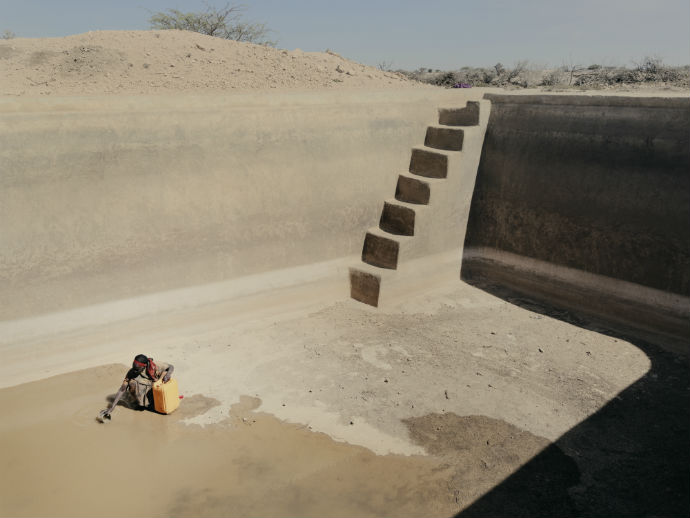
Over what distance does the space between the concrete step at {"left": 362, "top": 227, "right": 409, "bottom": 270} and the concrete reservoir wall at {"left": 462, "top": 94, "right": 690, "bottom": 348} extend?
153 cm

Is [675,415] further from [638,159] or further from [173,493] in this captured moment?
[173,493]

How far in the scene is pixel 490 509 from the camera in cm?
450

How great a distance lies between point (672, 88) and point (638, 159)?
5.02 m

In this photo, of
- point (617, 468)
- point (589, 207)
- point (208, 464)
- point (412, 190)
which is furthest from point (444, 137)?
point (208, 464)

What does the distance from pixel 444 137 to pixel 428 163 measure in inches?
19.1

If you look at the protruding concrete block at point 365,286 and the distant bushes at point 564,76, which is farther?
the distant bushes at point 564,76

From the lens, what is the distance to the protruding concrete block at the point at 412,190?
8455mm

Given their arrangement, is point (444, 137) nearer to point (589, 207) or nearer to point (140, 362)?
point (589, 207)

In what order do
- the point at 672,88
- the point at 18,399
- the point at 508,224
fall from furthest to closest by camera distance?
the point at 672,88
the point at 508,224
the point at 18,399

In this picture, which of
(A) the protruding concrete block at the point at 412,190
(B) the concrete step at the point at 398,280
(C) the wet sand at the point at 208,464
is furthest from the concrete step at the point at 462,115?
(C) the wet sand at the point at 208,464

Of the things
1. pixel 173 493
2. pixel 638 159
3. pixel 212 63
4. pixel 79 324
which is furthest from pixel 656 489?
pixel 212 63

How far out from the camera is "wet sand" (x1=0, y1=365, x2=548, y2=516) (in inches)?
177

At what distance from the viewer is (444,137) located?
29.0ft

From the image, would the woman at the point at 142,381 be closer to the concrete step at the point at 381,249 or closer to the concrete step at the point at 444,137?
the concrete step at the point at 381,249
